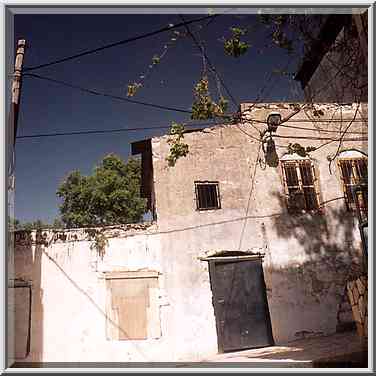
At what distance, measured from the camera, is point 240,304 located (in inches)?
384

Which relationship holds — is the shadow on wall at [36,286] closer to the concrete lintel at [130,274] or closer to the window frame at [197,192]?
the concrete lintel at [130,274]

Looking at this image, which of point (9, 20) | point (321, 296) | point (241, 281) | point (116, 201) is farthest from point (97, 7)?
point (116, 201)

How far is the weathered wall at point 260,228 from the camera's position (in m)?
9.62

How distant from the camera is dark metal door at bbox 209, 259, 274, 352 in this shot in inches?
371

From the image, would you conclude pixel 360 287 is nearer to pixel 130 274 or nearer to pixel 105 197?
pixel 130 274

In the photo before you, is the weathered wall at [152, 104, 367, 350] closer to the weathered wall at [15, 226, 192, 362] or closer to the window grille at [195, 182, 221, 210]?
the window grille at [195, 182, 221, 210]

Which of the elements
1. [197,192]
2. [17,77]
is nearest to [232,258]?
[197,192]

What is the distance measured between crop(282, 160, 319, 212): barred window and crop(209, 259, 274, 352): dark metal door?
6.38 feet

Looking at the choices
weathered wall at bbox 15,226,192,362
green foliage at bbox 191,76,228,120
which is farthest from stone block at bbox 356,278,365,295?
weathered wall at bbox 15,226,192,362

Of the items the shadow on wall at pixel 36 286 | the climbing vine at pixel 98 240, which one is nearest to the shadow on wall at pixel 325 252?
the climbing vine at pixel 98 240

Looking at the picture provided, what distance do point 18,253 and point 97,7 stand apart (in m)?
7.34

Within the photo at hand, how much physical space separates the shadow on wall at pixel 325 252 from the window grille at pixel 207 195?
161cm

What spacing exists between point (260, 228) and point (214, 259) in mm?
1494

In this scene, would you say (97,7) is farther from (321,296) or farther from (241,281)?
(321,296)
